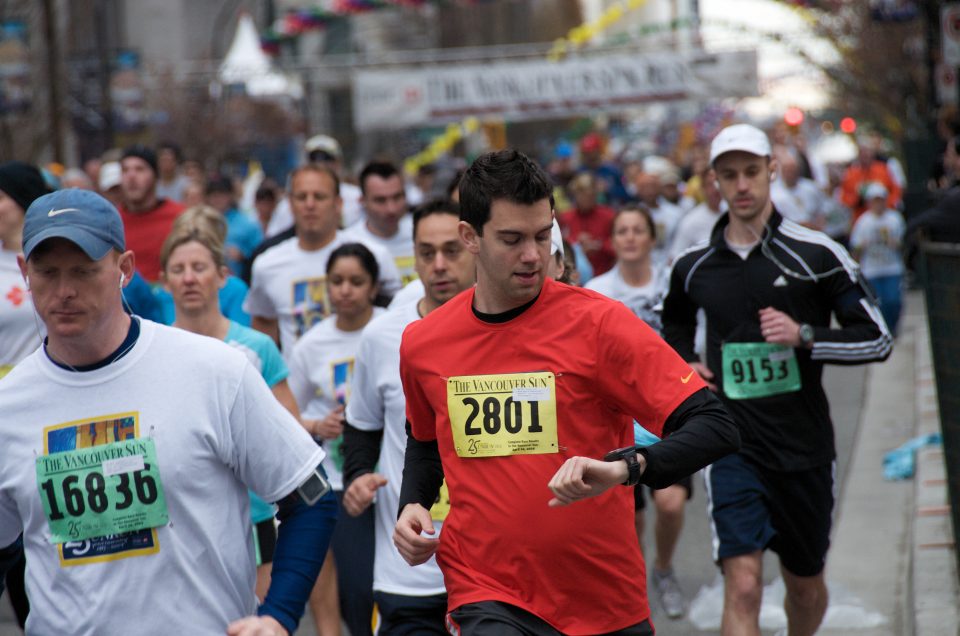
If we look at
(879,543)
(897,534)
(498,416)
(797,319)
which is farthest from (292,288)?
(498,416)

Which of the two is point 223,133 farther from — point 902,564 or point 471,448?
point 471,448

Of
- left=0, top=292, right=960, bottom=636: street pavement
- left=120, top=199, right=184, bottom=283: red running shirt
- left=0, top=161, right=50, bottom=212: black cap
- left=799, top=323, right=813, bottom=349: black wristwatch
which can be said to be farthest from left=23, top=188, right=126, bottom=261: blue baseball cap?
left=120, top=199, right=184, bottom=283: red running shirt

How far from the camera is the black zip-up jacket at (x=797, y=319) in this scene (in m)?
5.92

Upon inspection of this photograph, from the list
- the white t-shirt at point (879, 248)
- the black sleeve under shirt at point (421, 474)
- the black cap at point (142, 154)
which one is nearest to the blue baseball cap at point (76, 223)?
the black sleeve under shirt at point (421, 474)

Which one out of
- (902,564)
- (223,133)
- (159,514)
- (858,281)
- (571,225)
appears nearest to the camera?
(159,514)

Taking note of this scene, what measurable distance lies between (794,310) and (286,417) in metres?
2.85

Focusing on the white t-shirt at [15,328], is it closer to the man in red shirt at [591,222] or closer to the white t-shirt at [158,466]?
the white t-shirt at [158,466]

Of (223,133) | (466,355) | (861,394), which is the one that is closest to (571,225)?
(861,394)

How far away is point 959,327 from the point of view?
21.4ft

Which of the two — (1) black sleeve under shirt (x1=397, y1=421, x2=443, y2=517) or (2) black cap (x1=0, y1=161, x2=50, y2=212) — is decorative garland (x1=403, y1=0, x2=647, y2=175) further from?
(1) black sleeve under shirt (x1=397, y1=421, x2=443, y2=517)

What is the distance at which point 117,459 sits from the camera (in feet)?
11.5

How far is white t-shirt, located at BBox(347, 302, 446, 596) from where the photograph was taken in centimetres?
538

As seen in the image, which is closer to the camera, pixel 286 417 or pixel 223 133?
pixel 286 417

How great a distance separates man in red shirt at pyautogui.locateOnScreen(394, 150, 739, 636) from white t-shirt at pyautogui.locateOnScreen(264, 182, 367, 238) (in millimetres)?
8084
